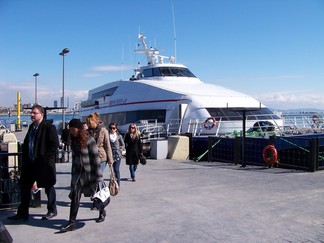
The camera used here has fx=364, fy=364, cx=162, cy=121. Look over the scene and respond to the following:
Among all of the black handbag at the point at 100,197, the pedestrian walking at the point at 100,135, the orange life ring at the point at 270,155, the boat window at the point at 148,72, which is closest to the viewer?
the black handbag at the point at 100,197

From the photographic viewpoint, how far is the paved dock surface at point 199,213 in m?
4.79

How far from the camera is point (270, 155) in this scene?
36.0ft

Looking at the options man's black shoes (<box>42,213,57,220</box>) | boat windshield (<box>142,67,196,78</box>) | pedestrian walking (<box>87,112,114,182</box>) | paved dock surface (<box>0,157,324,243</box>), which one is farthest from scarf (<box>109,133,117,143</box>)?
boat windshield (<box>142,67,196,78</box>)

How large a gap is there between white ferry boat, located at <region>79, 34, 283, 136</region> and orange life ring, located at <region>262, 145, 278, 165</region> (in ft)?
13.1

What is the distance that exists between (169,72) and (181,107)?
536 centimetres

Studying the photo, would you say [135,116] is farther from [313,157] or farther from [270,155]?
[313,157]

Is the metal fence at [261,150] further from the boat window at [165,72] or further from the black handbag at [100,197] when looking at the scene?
the boat window at [165,72]

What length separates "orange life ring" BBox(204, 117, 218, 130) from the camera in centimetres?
1647

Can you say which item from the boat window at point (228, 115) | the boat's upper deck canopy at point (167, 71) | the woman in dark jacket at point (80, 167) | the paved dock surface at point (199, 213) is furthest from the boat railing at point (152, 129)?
the woman in dark jacket at point (80, 167)

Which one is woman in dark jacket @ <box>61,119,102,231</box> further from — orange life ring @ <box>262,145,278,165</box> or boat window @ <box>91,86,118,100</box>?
boat window @ <box>91,86,118,100</box>

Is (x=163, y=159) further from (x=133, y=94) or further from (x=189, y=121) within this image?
(x=133, y=94)

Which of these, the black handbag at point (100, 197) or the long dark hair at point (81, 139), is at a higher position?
the long dark hair at point (81, 139)

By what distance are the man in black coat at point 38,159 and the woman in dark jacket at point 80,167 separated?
1.91ft

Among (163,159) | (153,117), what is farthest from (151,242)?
(153,117)
